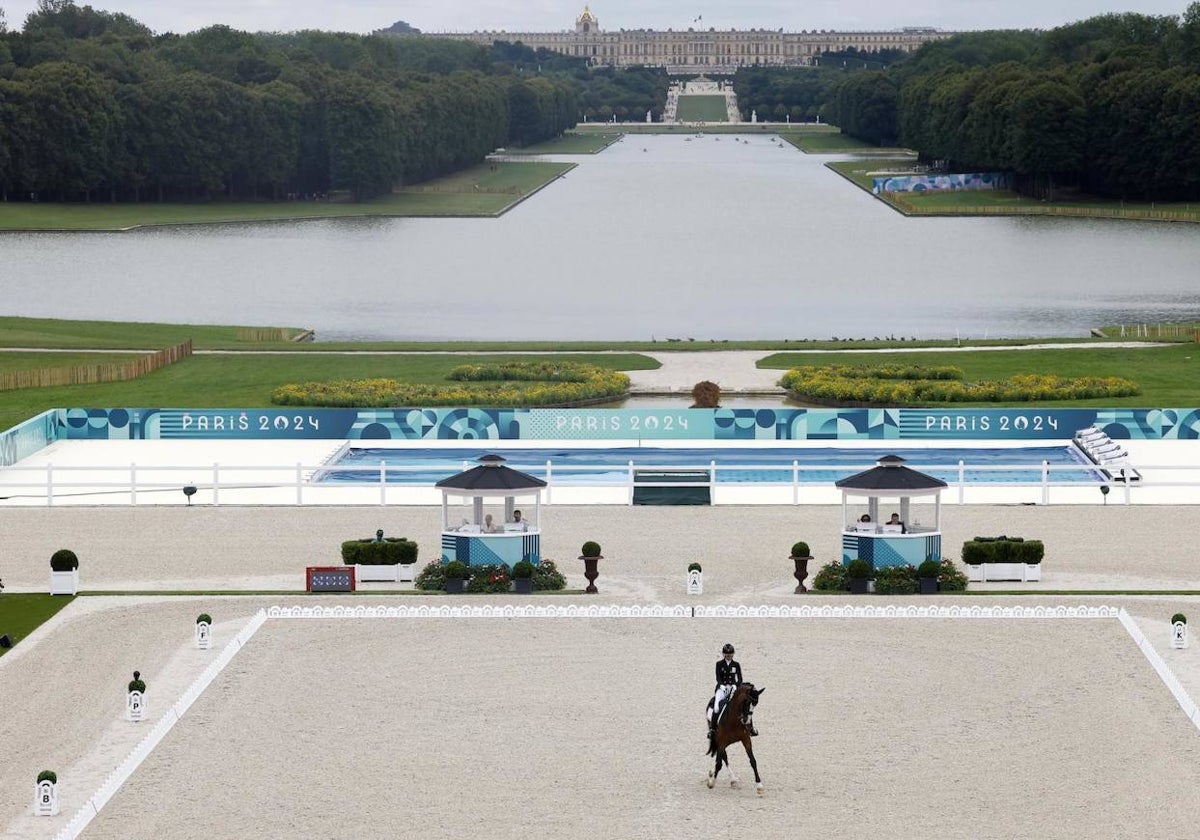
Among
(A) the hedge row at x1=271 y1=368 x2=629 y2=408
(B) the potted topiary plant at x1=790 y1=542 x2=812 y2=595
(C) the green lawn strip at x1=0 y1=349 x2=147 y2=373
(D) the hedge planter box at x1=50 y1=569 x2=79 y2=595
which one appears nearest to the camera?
(D) the hedge planter box at x1=50 y1=569 x2=79 y2=595

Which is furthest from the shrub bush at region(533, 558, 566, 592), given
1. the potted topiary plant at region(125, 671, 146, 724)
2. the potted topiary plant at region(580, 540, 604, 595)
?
the potted topiary plant at region(125, 671, 146, 724)

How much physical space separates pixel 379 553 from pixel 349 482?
40.4 feet

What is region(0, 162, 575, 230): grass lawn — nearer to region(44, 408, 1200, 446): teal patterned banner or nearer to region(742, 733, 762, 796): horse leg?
region(44, 408, 1200, 446): teal patterned banner

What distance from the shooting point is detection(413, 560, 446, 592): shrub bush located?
132ft

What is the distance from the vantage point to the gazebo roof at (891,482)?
40.7 metres

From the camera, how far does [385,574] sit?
4131 cm

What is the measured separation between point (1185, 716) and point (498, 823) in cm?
1081

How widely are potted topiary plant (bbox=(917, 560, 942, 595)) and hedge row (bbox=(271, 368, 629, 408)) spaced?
27.5 metres

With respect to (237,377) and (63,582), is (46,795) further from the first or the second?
(237,377)

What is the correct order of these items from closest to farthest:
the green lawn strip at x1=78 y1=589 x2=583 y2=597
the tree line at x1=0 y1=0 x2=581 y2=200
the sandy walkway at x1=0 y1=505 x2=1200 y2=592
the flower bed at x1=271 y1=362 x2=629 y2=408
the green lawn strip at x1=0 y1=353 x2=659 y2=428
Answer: the green lawn strip at x1=78 y1=589 x2=583 y2=597 → the sandy walkway at x1=0 y1=505 x2=1200 y2=592 → the flower bed at x1=271 y1=362 x2=629 y2=408 → the green lawn strip at x1=0 y1=353 x2=659 y2=428 → the tree line at x1=0 y1=0 x2=581 y2=200

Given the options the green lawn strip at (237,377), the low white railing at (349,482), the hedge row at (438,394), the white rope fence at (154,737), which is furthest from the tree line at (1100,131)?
the white rope fence at (154,737)

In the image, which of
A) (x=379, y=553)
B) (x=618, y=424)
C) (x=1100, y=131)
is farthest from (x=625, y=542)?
(x=1100, y=131)

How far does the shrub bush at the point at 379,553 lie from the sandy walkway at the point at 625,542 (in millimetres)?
530

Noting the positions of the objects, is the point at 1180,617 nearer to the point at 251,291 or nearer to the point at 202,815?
the point at 202,815
